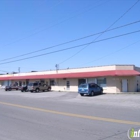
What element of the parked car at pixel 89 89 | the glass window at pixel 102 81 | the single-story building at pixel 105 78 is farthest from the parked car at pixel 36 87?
the parked car at pixel 89 89

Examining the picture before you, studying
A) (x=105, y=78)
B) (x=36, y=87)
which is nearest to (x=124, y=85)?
(x=105, y=78)

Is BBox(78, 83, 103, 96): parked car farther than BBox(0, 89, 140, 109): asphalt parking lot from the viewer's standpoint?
Yes

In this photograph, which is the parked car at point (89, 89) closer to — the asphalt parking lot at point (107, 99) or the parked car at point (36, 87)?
the asphalt parking lot at point (107, 99)

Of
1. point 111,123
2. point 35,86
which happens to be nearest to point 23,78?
point 35,86

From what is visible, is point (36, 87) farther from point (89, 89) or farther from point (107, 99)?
point (107, 99)

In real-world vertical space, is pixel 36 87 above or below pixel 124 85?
below

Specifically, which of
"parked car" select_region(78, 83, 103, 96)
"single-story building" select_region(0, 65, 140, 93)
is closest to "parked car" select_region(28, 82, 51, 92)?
"single-story building" select_region(0, 65, 140, 93)

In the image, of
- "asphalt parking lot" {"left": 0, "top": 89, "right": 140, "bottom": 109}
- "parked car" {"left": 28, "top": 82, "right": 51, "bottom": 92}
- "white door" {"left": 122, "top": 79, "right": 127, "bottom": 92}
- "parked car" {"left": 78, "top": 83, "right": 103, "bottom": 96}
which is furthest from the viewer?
"parked car" {"left": 28, "top": 82, "right": 51, "bottom": 92}

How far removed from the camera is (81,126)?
9.49 m

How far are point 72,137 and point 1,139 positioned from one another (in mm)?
2323

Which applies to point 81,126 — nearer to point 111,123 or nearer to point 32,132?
point 111,123

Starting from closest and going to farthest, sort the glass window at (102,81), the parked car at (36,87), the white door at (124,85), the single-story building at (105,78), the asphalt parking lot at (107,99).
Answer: the asphalt parking lot at (107,99) < the single-story building at (105,78) < the white door at (124,85) < the glass window at (102,81) < the parked car at (36,87)

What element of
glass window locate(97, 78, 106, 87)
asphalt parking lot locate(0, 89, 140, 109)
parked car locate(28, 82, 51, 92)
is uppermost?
glass window locate(97, 78, 106, 87)

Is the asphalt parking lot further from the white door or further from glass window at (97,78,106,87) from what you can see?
glass window at (97,78,106,87)
